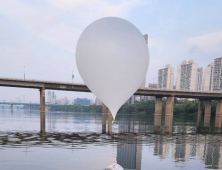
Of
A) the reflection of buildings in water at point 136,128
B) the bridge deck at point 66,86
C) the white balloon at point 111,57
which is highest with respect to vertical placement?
the white balloon at point 111,57

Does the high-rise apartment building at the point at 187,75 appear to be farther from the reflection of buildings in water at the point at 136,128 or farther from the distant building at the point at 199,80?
the reflection of buildings in water at the point at 136,128

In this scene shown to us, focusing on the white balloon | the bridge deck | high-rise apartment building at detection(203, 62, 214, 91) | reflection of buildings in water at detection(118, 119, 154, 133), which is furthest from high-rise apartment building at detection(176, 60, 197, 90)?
the white balloon

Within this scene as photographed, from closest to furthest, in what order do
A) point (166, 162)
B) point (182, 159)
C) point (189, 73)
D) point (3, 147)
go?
point (166, 162) → point (182, 159) → point (3, 147) → point (189, 73)

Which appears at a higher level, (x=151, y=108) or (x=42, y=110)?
(x=42, y=110)

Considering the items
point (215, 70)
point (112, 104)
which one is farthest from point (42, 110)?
point (215, 70)

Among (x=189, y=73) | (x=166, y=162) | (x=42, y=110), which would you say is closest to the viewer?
(x=166, y=162)

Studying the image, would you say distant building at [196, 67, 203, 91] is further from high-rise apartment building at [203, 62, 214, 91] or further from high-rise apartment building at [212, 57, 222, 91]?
high-rise apartment building at [212, 57, 222, 91]

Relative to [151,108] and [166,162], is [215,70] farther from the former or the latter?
[166,162]

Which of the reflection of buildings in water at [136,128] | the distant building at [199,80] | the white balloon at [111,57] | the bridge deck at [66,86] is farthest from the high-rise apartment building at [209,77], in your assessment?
the white balloon at [111,57]
